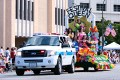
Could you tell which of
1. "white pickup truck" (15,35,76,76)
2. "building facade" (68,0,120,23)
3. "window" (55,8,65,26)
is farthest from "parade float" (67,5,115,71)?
"building facade" (68,0,120,23)

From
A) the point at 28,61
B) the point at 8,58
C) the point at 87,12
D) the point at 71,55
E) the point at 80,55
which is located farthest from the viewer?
the point at 87,12

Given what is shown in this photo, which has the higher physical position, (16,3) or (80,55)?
(16,3)

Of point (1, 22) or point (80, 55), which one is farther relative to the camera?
point (1, 22)

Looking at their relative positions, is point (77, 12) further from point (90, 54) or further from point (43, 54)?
point (43, 54)

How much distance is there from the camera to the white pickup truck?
79.4ft

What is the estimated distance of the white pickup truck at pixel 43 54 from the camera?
2419 cm

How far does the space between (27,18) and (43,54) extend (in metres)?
26.5

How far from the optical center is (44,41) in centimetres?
2548

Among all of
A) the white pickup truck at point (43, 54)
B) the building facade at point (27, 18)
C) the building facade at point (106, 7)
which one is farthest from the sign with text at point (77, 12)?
the building facade at point (106, 7)

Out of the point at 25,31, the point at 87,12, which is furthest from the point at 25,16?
the point at 87,12

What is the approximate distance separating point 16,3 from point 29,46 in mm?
23004

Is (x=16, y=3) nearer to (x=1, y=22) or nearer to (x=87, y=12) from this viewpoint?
(x=1, y=22)

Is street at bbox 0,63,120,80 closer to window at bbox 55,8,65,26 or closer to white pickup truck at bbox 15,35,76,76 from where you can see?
white pickup truck at bbox 15,35,76,76

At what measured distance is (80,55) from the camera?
29.4 meters
